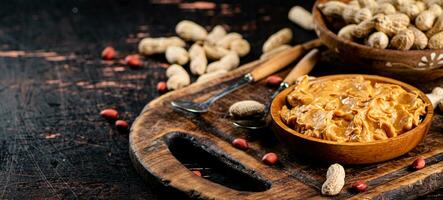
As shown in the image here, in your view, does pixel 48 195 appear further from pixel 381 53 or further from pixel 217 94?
pixel 381 53

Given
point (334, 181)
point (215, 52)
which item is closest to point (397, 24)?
point (334, 181)

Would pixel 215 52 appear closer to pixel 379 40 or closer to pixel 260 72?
pixel 260 72

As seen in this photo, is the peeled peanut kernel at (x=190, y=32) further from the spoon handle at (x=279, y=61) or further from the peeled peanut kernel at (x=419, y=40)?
the peeled peanut kernel at (x=419, y=40)

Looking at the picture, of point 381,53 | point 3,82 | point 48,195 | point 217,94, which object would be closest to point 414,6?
point 381,53

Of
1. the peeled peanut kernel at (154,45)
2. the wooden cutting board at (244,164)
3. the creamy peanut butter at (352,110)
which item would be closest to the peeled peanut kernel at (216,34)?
the peeled peanut kernel at (154,45)

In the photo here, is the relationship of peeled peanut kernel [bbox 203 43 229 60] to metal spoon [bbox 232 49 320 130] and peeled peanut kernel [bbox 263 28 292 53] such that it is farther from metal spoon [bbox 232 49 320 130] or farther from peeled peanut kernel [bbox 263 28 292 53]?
metal spoon [bbox 232 49 320 130]

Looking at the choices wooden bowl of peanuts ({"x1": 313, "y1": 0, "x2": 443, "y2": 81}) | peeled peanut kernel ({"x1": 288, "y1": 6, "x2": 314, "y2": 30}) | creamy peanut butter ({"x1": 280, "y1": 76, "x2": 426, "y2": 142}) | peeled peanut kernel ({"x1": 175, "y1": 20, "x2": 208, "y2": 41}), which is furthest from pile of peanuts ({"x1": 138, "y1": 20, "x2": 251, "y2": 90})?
creamy peanut butter ({"x1": 280, "y1": 76, "x2": 426, "y2": 142})
